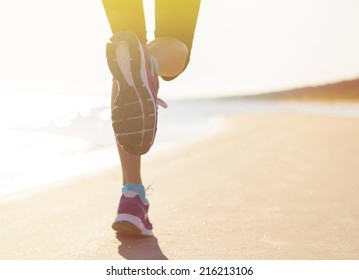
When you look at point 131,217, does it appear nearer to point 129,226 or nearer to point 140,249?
point 129,226

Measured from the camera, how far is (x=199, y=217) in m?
2.18

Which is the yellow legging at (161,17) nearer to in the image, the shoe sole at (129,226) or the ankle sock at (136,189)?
the ankle sock at (136,189)

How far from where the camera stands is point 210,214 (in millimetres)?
2230

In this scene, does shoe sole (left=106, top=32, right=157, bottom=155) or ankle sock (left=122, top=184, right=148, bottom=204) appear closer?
shoe sole (left=106, top=32, right=157, bottom=155)

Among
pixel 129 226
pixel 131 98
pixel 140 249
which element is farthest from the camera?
pixel 129 226

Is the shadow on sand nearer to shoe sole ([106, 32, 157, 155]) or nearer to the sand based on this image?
the sand

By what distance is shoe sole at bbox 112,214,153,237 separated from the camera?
183 centimetres

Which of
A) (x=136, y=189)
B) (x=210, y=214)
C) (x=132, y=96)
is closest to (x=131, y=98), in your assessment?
(x=132, y=96)

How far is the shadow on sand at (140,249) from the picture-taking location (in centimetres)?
166

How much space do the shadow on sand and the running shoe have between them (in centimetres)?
2

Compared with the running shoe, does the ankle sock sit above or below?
above

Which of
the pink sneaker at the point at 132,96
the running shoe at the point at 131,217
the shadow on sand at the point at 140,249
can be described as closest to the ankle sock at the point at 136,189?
the running shoe at the point at 131,217

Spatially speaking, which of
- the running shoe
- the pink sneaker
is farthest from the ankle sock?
the pink sneaker

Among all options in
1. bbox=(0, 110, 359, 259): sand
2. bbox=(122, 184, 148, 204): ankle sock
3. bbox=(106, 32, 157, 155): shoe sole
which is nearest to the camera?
bbox=(106, 32, 157, 155): shoe sole
